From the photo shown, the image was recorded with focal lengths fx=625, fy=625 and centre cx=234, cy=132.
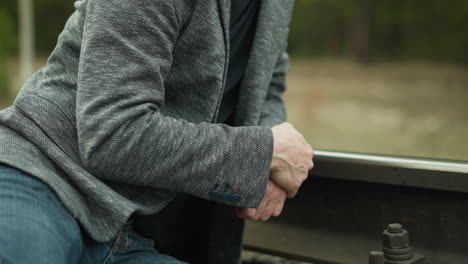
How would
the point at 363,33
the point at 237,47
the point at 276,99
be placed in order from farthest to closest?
the point at 363,33
the point at 276,99
the point at 237,47

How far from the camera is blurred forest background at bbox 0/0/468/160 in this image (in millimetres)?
17125

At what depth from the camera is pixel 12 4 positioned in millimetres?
23016

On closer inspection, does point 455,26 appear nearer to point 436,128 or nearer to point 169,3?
point 436,128

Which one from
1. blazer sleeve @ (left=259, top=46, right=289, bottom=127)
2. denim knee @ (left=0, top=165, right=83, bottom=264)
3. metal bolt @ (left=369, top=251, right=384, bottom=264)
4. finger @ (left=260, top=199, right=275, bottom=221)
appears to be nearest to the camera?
denim knee @ (left=0, top=165, right=83, bottom=264)

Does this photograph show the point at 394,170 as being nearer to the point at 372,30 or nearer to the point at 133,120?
the point at 133,120

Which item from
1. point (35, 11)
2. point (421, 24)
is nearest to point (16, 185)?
point (421, 24)

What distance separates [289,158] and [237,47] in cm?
41

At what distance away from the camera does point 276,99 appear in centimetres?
221

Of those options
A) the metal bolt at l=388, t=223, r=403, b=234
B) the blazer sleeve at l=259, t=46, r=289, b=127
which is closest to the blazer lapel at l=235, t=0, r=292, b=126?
the blazer sleeve at l=259, t=46, r=289, b=127

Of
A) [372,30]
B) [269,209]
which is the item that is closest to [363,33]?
[372,30]

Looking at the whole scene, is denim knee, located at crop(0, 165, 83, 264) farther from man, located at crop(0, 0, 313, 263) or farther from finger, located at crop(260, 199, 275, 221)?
finger, located at crop(260, 199, 275, 221)

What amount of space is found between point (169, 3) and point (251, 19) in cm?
48

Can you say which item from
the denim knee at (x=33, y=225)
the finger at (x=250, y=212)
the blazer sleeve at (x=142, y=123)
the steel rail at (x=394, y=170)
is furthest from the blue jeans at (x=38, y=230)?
the steel rail at (x=394, y=170)

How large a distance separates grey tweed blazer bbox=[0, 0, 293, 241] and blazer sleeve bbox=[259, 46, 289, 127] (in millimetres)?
455
